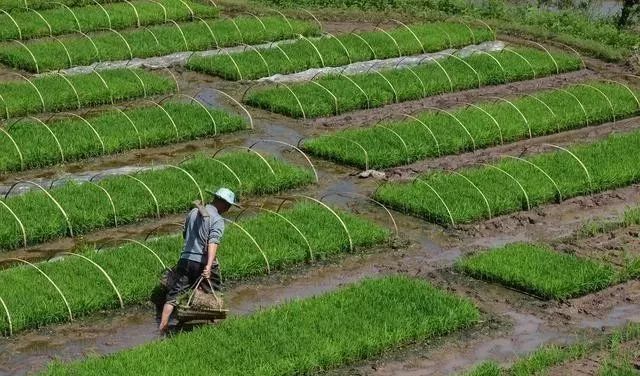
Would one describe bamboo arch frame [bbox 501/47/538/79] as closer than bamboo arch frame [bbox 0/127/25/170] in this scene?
No

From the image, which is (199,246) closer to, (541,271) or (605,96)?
(541,271)

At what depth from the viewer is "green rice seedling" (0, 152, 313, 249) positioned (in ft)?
42.1

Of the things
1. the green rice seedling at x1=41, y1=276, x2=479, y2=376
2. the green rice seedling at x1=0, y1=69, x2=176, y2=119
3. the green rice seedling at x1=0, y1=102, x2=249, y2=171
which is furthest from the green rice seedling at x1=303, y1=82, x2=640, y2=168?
the green rice seedling at x1=41, y1=276, x2=479, y2=376

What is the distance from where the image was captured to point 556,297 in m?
11.6

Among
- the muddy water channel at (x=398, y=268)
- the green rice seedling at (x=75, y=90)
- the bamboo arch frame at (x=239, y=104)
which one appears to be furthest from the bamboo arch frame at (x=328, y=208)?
the green rice seedling at (x=75, y=90)

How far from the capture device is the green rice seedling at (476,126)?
15.8 m

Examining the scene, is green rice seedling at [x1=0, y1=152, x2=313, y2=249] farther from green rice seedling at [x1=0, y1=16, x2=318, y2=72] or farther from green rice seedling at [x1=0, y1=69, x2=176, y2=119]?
green rice seedling at [x1=0, y1=16, x2=318, y2=72]

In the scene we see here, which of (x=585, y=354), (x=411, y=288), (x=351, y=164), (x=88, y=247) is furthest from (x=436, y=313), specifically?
(x=351, y=164)

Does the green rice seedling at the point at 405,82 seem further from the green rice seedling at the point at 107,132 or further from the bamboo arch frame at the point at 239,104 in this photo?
the green rice seedling at the point at 107,132

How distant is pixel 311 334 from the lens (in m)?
10.3

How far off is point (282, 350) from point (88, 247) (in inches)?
132

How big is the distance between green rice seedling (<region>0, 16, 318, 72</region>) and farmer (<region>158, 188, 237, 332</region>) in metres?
9.68

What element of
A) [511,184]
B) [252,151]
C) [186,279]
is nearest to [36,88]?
[252,151]

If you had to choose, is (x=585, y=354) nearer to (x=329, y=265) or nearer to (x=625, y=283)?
(x=625, y=283)
